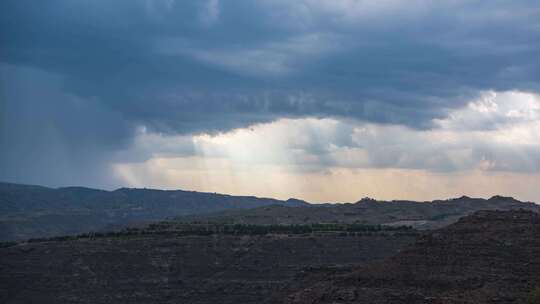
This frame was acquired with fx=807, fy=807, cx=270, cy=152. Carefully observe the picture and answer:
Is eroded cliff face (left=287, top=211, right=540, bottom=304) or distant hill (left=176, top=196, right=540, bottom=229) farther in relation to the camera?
distant hill (left=176, top=196, right=540, bottom=229)

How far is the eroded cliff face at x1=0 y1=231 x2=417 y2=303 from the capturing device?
99.4m

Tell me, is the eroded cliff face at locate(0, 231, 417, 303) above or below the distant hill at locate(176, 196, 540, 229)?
below

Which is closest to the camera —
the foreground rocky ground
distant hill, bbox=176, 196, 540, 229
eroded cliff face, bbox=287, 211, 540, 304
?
eroded cliff face, bbox=287, 211, 540, 304

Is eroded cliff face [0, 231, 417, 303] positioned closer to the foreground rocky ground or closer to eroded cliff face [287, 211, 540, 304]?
the foreground rocky ground

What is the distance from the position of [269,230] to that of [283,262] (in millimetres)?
23227

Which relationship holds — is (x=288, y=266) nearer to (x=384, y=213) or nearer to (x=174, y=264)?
(x=174, y=264)

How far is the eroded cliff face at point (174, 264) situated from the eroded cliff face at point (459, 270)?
3072 cm

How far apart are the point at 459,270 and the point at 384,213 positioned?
118818 mm

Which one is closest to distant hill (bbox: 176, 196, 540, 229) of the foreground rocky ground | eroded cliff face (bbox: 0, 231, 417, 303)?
the foreground rocky ground

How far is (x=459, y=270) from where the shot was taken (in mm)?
59562

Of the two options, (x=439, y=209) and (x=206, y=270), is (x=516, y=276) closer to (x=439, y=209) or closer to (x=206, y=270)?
(x=206, y=270)

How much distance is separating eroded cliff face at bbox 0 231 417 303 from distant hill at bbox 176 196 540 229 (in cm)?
4447

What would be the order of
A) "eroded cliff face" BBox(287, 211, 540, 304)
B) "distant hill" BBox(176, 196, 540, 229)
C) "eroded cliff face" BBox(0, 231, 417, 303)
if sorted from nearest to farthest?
1. "eroded cliff face" BBox(287, 211, 540, 304)
2. "eroded cliff face" BBox(0, 231, 417, 303)
3. "distant hill" BBox(176, 196, 540, 229)

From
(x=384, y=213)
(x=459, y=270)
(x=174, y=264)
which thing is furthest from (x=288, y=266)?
(x=384, y=213)
